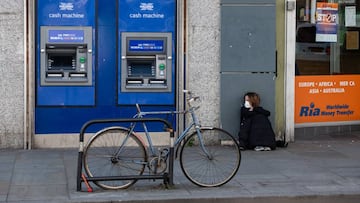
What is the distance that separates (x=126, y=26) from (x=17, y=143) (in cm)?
250

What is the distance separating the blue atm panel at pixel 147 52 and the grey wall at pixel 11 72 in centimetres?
154

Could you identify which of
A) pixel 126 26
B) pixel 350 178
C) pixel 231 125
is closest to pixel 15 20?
pixel 126 26

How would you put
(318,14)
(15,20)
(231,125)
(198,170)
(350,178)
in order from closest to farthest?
(198,170) → (350,178) → (15,20) → (231,125) → (318,14)

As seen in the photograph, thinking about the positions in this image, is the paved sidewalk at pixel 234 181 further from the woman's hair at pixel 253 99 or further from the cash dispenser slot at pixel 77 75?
the cash dispenser slot at pixel 77 75

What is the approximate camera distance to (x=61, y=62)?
33.3 feet

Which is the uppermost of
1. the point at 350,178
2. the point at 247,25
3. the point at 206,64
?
the point at 247,25

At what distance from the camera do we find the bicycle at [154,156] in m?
7.21

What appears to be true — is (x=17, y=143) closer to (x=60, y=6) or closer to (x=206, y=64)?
(x=60, y=6)

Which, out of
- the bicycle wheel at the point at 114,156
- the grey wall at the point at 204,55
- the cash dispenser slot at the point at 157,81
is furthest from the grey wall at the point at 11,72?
the bicycle wheel at the point at 114,156

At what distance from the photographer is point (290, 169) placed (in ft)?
28.9

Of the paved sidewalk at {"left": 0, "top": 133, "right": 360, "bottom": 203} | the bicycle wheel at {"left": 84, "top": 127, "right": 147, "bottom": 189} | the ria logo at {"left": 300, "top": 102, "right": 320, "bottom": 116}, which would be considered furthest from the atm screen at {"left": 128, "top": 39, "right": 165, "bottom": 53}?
the bicycle wheel at {"left": 84, "top": 127, "right": 147, "bottom": 189}

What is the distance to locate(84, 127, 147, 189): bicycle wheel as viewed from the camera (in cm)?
719

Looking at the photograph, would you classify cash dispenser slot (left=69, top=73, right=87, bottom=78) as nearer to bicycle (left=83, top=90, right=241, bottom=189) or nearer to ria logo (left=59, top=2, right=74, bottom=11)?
ria logo (left=59, top=2, right=74, bottom=11)

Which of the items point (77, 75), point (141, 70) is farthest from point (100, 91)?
point (141, 70)
